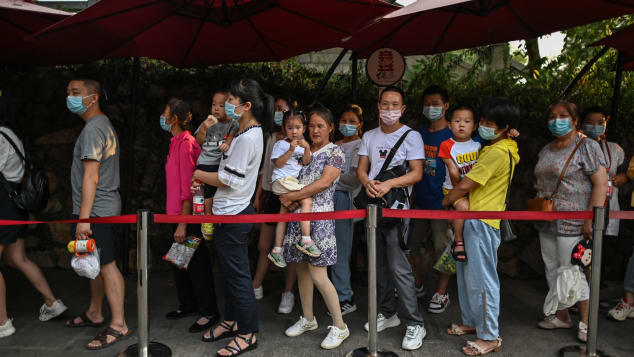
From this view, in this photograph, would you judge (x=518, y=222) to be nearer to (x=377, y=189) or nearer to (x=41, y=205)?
(x=377, y=189)

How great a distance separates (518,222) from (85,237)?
4244 mm

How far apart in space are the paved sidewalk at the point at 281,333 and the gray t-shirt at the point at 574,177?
34.2 inches

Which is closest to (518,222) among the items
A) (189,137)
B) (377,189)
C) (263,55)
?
(377,189)

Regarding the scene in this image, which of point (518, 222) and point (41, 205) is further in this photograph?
point (518, 222)

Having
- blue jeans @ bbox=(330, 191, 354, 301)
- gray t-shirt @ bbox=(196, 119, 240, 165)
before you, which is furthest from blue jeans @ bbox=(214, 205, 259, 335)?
blue jeans @ bbox=(330, 191, 354, 301)

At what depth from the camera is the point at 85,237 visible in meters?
3.43

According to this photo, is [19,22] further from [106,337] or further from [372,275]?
[372,275]

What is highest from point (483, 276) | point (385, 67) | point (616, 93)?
point (385, 67)

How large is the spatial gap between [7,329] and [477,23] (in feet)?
15.1

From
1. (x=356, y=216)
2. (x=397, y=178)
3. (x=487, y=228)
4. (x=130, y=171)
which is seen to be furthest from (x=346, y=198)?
(x=130, y=171)

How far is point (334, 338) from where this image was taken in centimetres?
349

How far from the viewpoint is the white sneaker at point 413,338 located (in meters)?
3.45

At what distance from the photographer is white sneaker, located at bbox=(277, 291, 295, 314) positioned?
417 centimetres

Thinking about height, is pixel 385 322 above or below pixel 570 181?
below
